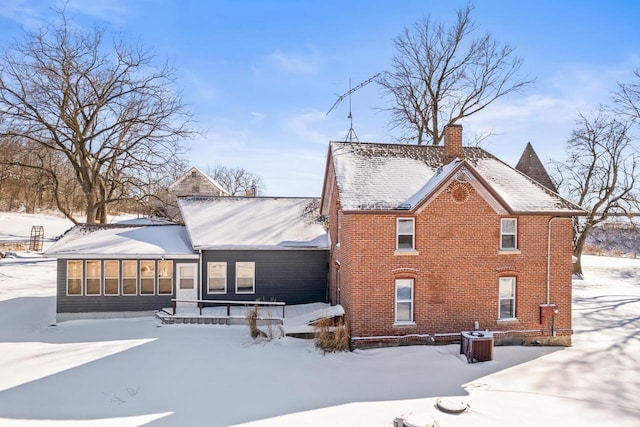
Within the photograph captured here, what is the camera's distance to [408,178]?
1505 cm

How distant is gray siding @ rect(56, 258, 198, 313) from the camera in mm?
16344

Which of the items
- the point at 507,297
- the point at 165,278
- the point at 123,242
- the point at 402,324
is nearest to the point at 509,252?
the point at 507,297

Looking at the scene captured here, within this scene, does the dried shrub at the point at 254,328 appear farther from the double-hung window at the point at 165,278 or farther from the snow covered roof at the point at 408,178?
the snow covered roof at the point at 408,178

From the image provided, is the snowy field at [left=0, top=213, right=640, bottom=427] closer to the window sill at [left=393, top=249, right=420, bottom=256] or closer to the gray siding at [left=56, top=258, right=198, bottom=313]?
the gray siding at [left=56, top=258, right=198, bottom=313]

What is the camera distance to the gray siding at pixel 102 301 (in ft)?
53.6

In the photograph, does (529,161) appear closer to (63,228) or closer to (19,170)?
(19,170)

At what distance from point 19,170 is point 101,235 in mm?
17329

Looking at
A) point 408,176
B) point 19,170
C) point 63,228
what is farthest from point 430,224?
point 63,228

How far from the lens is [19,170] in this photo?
29.7m

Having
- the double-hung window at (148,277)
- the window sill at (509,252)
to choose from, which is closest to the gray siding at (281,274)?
the double-hung window at (148,277)

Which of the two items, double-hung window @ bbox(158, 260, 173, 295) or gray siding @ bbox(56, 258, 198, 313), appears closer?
gray siding @ bbox(56, 258, 198, 313)

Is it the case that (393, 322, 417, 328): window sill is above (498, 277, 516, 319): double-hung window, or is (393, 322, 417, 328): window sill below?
below

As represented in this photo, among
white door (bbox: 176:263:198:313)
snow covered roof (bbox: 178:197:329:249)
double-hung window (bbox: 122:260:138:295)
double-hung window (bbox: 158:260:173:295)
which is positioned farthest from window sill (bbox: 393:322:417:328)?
double-hung window (bbox: 122:260:138:295)

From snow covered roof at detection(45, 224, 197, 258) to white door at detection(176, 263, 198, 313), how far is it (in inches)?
27.0
